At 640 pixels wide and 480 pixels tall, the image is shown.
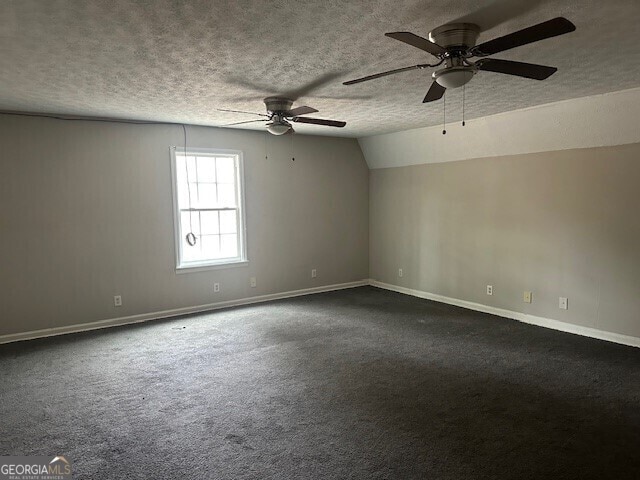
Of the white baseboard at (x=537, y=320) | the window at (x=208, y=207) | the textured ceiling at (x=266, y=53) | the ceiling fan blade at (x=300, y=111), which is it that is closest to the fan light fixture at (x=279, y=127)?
the ceiling fan blade at (x=300, y=111)

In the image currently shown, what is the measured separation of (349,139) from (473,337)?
365 centimetres

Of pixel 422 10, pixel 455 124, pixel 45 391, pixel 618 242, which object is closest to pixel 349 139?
pixel 455 124

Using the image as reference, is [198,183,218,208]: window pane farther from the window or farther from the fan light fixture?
the fan light fixture

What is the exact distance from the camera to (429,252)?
6152 millimetres

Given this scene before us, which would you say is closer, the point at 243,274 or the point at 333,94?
the point at 333,94

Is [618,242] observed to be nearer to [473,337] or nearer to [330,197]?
[473,337]

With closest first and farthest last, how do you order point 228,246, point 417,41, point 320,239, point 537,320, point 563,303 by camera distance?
1. point 417,41
2. point 563,303
3. point 537,320
4. point 228,246
5. point 320,239

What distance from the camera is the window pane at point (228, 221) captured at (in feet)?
19.0

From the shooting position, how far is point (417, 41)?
2.09 m

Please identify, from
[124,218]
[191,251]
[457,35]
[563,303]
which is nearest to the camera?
[457,35]

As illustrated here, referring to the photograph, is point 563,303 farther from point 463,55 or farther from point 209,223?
point 209,223

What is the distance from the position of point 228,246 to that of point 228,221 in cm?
34

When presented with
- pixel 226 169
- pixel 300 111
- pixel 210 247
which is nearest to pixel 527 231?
pixel 300 111

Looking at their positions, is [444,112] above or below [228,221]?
above
